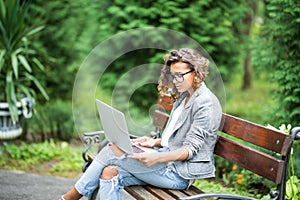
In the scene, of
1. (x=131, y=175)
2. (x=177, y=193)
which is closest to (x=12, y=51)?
(x=131, y=175)

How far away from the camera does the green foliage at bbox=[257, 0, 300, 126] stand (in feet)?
14.4

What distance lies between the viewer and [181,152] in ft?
9.08

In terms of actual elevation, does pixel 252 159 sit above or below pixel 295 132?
below

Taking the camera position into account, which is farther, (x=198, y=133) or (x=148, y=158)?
(x=198, y=133)

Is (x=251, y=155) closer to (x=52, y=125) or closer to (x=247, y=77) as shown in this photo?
(x=52, y=125)

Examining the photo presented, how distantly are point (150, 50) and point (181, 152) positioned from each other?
3.63 m

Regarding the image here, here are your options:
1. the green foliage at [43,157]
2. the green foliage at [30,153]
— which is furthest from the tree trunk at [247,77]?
the green foliage at [30,153]

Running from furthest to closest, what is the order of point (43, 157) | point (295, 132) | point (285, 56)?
point (43, 157) < point (285, 56) < point (295, 132)

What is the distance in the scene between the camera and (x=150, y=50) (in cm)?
626

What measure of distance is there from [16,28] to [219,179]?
289 centimetres

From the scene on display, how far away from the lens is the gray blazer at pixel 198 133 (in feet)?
9.19

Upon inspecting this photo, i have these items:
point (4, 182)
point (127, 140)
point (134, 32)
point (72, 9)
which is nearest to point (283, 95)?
point (134, 32)

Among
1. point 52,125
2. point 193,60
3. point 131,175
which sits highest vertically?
point 193,60

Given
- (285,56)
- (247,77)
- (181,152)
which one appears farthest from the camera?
(247,77)
